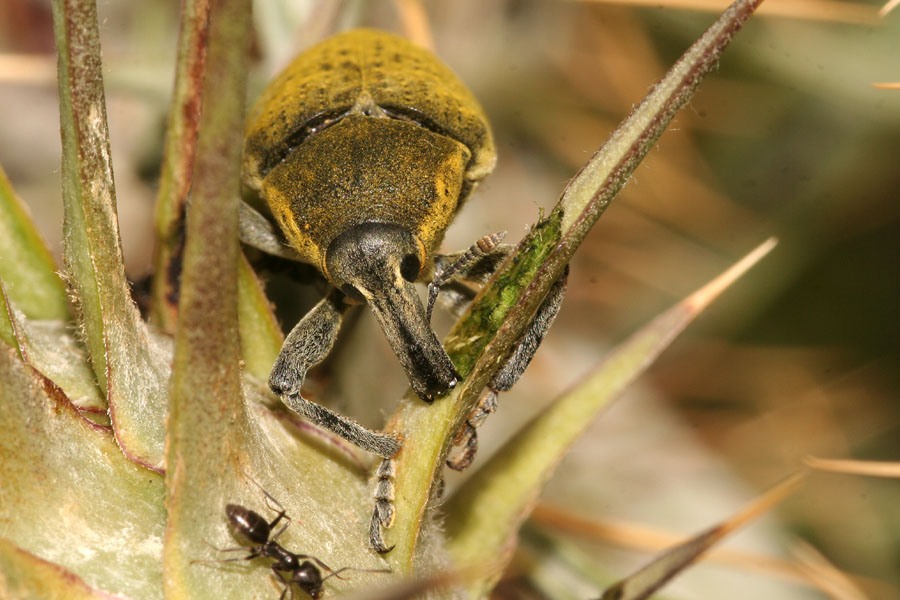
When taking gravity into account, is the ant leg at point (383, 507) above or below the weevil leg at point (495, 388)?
below

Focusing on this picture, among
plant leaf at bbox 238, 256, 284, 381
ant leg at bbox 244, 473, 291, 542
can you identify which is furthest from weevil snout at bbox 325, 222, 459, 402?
ant leg at bbox 244, 473, 291, 542

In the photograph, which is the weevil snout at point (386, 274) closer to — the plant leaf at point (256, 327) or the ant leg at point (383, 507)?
the plant leaf at point (256, 327)

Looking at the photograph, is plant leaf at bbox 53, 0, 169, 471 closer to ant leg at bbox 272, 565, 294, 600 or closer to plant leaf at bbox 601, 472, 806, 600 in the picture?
ant leg at bbox 272, 565, 294, 600

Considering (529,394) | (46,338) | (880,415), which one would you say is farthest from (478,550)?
(880,415)

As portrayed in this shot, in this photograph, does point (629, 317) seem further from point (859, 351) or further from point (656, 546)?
point (656, 546)

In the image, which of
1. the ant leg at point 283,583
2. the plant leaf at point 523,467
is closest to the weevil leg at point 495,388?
the plant leaf at point 523,467

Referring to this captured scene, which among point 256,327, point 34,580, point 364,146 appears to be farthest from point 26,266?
point 364,146
